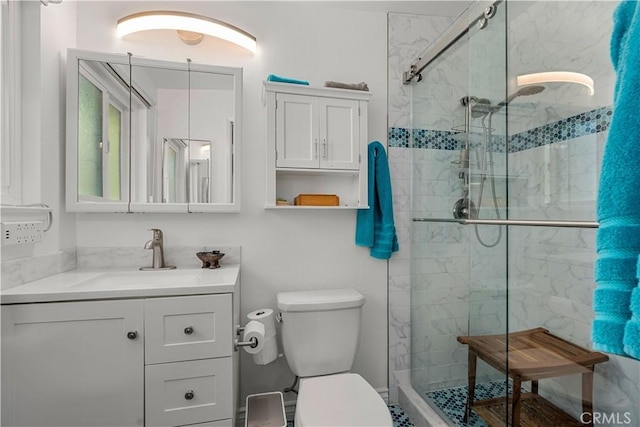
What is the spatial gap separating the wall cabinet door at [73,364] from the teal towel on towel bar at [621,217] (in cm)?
135

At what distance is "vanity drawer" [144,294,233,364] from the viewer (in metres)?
1.14

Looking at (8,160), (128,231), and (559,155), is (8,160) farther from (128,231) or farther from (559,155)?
(559,155)

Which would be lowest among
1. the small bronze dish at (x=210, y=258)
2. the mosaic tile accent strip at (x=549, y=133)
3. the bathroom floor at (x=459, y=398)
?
the bathroom floor at (x=459, y=398)

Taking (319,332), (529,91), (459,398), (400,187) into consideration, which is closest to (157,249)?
(319,332)

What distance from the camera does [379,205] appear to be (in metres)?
1.79

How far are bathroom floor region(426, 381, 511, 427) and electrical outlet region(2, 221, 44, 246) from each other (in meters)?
1.96

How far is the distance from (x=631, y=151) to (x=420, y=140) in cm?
129

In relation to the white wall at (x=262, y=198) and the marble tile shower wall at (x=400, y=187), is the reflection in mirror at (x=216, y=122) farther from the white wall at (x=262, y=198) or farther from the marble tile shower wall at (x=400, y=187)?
the marble tile shower wall at (x=400, y=187)

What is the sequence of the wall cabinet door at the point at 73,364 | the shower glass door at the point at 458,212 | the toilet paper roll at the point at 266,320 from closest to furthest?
the wall cabinet door at the point at 73,364 → the shower glass door at the point at 458,212 → the toilet paper roll at the point at 266,320

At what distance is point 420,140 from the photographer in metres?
1.84

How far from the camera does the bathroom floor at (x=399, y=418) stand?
167cm

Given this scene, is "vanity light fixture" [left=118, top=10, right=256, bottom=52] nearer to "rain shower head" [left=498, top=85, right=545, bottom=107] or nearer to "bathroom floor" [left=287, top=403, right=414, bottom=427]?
"rain shower head" [left=498, top=85, right=545, bottom=107]

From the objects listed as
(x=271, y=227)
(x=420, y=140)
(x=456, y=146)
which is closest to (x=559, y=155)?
(x=456, y=146)

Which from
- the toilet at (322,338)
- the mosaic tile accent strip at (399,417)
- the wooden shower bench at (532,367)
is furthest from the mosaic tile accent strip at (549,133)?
the mosaic tile accent strip at (399,417)
